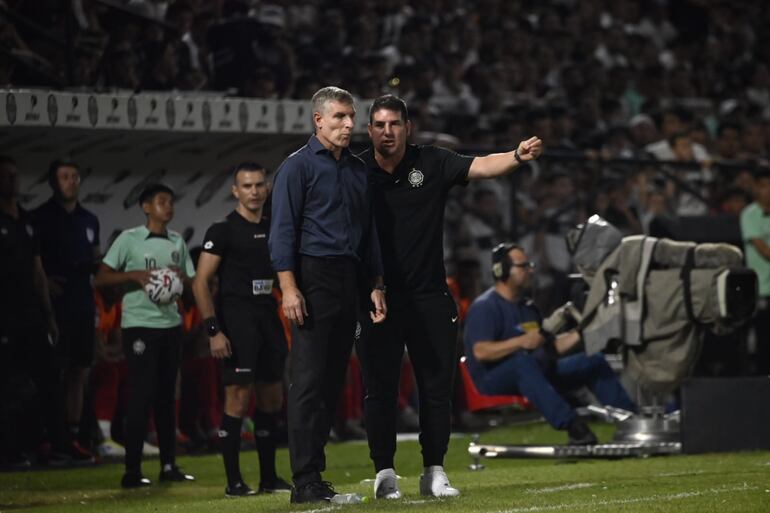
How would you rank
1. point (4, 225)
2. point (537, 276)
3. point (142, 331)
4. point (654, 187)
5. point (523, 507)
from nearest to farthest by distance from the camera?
point (523, 507), point (142, 331), point (4, 225), point (537, 276), point (654, 187)

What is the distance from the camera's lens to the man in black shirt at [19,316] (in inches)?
464

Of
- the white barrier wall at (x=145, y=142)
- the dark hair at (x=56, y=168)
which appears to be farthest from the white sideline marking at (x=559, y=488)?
the white barrier wall at (x=145, y=142)

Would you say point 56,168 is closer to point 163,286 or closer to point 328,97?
point 163,286

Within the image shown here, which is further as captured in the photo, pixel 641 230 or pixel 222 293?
pixel 641 230

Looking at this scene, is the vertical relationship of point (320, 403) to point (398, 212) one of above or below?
below

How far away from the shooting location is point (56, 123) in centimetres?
1225

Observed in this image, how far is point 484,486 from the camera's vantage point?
9297mm

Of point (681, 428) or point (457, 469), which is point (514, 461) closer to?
point (457, 469)

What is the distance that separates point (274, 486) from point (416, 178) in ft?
8.51

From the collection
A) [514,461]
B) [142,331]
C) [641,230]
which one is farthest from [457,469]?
[641,230]

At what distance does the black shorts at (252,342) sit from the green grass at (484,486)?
32.1 inches

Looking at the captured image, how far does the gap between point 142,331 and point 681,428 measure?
12.9 ft

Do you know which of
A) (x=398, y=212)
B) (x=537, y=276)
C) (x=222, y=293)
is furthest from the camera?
(x=537, y=276)

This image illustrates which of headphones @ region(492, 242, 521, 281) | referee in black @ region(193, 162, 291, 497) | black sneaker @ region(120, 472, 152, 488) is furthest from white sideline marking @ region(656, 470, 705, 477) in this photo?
black sneaker @ region(120, 472, 152, 488)
